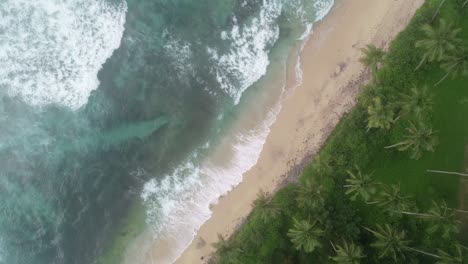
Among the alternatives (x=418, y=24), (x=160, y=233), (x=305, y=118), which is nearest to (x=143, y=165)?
(x=160, y=233)

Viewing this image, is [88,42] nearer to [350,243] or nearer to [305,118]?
[305,118]

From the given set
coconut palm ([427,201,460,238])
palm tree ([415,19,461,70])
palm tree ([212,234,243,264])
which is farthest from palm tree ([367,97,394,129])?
palm tree ([212,234,243,264])

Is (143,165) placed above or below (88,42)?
below

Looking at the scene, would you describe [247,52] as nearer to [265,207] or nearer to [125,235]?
[265,207]

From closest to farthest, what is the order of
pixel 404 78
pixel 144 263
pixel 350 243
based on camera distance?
1. pixel 350 243
2. pixel 404 78
3. pixel 144 263

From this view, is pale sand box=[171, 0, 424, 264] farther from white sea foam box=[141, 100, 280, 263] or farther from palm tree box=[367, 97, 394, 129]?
palm tree box=[367, 97, 394, 129]

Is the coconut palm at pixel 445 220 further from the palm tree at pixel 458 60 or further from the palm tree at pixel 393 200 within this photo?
the palm tree at pixel 458 60

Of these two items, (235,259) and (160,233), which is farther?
(160,233)
